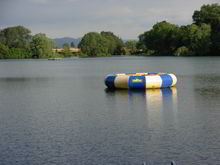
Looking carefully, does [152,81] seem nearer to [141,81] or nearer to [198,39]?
[141,81]

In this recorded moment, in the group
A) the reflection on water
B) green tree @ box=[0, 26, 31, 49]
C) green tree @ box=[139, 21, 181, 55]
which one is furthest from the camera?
green tree @ box=[0, 26, 31, 49]

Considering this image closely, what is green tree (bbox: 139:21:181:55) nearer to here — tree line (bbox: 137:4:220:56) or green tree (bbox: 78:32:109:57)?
tree line (bbox: 137:4:220:56)

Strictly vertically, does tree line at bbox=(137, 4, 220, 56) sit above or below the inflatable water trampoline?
above

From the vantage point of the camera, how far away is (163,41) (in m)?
140

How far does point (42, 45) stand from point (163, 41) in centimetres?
3966

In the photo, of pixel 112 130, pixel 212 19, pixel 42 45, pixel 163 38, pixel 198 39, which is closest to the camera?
pixel 112 130

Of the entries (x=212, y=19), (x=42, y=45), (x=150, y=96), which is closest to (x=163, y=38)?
(x=212, y=19)

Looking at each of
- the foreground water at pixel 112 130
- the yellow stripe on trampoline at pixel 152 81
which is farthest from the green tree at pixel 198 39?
the foreground water at pixel 112 130

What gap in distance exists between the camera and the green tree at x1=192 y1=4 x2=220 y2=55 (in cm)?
11184

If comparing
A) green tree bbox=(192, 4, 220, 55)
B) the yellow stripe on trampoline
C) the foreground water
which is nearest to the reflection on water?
the foreground water

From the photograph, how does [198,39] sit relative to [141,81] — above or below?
above

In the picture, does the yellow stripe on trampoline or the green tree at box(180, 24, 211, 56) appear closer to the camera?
the yellow stripe on trampoline

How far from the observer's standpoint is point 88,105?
1970 cm

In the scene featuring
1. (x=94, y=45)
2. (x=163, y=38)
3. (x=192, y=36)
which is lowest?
(x=94, y=45)
